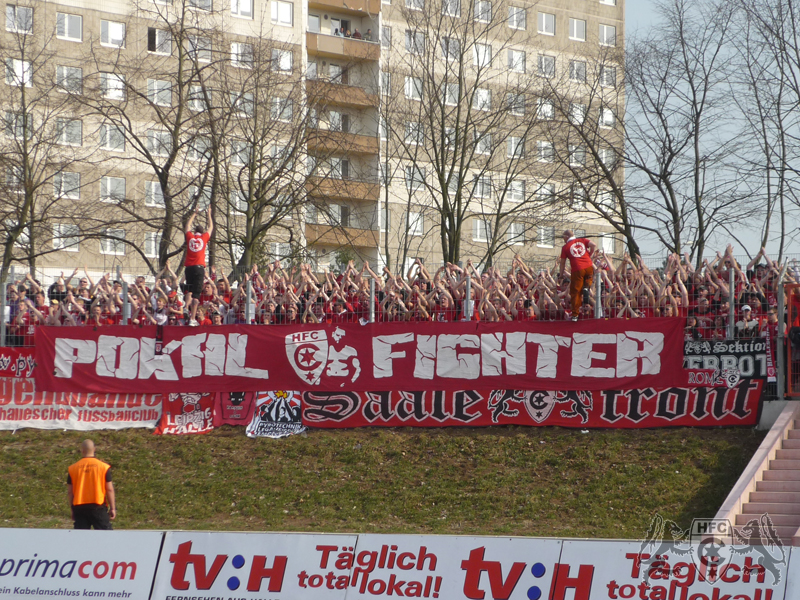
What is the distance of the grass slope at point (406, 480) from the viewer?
14.3 metres

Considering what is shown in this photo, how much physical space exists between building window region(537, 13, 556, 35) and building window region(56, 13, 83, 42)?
23701 mm

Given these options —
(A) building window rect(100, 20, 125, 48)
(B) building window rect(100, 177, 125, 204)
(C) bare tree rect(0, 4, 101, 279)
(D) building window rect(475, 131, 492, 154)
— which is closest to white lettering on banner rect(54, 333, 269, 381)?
Result: (C) bare tree rect(0, 4, 101, 279)

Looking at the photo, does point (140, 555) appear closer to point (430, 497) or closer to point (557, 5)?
Result: point (430, 497)

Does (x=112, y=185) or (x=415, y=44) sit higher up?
(x=415, y=44)

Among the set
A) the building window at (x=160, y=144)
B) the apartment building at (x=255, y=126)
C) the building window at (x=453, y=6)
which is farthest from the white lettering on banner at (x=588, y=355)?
the building window at (x=453, y=6)

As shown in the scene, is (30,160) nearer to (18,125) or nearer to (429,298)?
(18,125)

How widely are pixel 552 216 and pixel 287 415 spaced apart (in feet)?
56.8

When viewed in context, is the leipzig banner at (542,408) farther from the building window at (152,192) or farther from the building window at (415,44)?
the building window at (152,192)

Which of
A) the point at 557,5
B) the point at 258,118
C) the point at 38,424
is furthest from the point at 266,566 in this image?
the point at 557,5

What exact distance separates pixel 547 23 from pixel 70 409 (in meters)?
38.8

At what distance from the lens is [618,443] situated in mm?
15891

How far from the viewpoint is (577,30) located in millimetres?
51219

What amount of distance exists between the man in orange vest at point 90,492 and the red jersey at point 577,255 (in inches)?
355

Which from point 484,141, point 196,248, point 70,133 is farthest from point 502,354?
point 70,133
